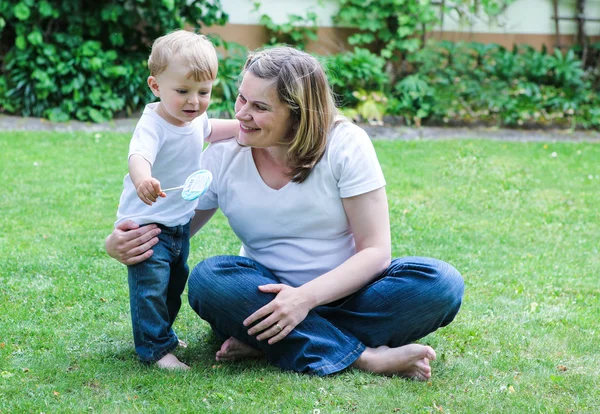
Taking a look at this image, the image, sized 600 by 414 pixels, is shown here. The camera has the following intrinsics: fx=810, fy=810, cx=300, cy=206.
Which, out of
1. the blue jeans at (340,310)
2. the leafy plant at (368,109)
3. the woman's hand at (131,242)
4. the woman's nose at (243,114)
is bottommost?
the leafy plant at (368,109)

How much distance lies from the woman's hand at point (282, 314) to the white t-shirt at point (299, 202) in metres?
0.21

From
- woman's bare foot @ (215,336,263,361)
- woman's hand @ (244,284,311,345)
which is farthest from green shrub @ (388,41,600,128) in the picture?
woman's hand @ (244,284,311,345)

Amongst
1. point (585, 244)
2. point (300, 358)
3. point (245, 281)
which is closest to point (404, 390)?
point (300, 358)

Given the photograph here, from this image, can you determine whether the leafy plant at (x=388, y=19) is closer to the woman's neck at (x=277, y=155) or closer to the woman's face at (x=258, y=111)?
the woman's neck at (x=277, y=155)

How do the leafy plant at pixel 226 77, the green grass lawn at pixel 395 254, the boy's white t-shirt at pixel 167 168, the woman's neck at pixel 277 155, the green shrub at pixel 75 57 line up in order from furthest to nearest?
the leafy plant at pixel 226 77
the green shrub at pixel 75 57
the woman's neck at pixel 277 155
the boy's white t-shirt at pixel 167 168
the green grass lawn at pixel 395 254

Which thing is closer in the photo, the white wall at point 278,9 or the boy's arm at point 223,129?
the boy's arm at point 223,129

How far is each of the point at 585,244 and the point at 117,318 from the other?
269 centimetres

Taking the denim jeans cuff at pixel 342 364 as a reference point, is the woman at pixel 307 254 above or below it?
above

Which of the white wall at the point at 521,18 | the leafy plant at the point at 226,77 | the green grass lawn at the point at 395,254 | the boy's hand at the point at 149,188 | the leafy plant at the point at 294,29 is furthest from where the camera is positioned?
the white wall at the point at 521,18

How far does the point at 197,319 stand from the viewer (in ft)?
10.7

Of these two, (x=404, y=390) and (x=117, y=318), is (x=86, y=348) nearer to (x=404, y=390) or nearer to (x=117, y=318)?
(x=117, y=318)

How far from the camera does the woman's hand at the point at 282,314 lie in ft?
8.41

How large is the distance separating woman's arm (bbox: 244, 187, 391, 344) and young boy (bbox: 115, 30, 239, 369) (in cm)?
32

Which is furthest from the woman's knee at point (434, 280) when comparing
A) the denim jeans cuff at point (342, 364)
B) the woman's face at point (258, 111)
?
the woman's face at point (258, 111)
